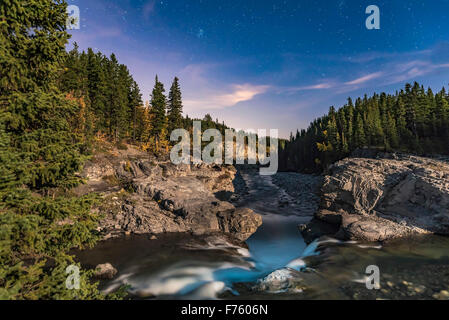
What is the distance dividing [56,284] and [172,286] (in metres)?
8.43

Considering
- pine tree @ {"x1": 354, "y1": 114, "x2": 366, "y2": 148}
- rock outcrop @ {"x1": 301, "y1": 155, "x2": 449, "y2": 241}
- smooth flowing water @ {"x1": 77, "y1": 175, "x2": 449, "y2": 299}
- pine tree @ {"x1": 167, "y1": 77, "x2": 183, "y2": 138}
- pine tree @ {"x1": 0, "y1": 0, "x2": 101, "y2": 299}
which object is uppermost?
pine tree @ {"x1": 167, "y1": 77, "x2": 183, "y2": 138}

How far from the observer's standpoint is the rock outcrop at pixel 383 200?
634 inches

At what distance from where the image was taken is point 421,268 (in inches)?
436

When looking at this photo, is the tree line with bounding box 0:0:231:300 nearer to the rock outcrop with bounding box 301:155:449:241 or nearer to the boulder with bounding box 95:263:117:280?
the boulder with bounding box 95:263:117:280

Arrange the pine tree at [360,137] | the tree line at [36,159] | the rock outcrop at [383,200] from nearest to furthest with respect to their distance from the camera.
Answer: the tree line at [36,159], the rock outcrop at [383,200], the pine tree at [360,137]

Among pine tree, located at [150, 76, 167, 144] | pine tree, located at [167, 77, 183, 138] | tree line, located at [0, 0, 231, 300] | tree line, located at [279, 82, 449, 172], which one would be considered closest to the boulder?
tree line, located at [0, 0, 231, 300]

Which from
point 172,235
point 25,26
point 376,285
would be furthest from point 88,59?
point 376,285

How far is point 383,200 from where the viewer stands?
18.7m

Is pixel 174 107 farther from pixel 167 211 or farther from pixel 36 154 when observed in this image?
pixel 36 154

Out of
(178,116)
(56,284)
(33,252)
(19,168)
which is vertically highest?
(178,116)

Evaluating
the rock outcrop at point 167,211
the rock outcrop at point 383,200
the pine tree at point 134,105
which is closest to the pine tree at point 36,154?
the rock outcrop at point 167,211

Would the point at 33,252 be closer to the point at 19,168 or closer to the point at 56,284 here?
the point at 56,284

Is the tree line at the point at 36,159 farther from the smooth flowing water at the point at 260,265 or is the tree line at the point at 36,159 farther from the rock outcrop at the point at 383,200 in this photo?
the rock outcrop at the point at 383,200

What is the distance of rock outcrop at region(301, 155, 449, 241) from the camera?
16094 mm
